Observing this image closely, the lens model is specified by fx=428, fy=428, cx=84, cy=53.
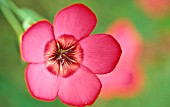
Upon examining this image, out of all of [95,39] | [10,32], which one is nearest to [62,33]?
[95,39]

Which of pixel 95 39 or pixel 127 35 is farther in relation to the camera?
pixel 127 35

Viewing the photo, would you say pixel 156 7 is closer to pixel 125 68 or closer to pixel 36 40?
pixel 125 68

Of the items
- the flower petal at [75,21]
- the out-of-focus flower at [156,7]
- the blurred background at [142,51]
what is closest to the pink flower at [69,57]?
the flower petal at [75,21]

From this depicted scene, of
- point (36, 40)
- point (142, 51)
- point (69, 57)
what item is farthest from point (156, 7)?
point (36, 40)

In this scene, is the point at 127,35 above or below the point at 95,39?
above

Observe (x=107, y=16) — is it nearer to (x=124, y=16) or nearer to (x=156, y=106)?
(x=124, y=16)

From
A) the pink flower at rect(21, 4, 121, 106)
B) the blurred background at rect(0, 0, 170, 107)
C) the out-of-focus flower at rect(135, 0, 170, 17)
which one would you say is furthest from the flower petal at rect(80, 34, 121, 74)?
the out-of-focus flower at rect(135, 0, 170, 17)
